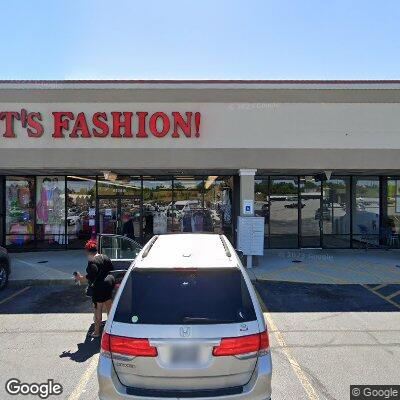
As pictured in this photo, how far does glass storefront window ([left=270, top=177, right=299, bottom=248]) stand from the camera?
51.8ft

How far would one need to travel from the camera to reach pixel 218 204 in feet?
52.5

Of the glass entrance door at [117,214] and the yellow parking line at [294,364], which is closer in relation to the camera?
the yellow parking line at [294,364]

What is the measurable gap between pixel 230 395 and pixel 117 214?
12.9 meters

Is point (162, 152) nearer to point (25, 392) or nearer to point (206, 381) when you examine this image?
point (25, 392)

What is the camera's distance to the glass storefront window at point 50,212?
1532cm

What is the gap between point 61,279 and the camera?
10000mm

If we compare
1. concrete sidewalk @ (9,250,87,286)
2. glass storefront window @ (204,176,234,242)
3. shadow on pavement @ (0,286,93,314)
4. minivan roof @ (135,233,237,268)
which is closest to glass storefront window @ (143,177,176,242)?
glass storefront window @ (204,176,234,242)

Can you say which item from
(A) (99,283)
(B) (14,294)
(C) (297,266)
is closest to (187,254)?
(A) (99,283)

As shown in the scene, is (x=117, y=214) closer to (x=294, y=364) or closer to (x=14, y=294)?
(x=14, y=294)

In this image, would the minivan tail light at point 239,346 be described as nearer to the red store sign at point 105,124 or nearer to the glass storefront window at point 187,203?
the red store sign at point 105,124

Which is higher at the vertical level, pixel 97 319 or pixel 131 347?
pixel 131 347

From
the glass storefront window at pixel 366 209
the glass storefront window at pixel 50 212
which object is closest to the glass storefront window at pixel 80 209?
the glass storefront window at pixel 50 212

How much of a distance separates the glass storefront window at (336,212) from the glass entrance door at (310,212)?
23 cm

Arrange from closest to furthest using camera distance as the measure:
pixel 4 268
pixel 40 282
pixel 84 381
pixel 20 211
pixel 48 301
A: pixel 84 381
pixel 48 301
pixel 4 268
pixel 40 282
pixel 20 211
